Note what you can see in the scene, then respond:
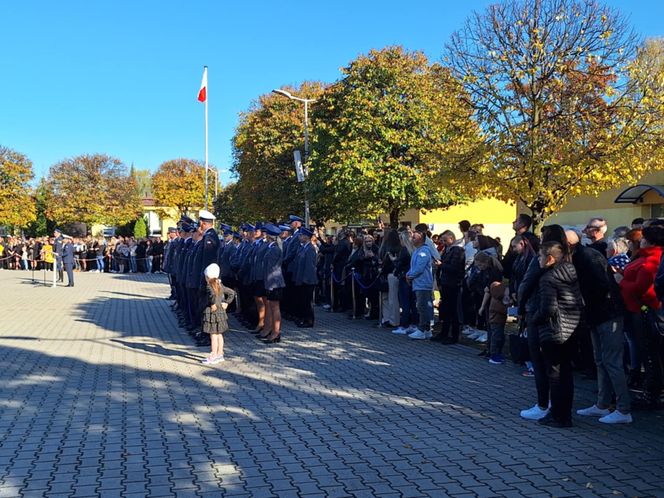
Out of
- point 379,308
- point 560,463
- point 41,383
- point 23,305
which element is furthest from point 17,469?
point 23,305

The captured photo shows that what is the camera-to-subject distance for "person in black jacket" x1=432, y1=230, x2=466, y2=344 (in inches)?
412

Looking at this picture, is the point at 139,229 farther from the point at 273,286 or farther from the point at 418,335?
the point at 418,335

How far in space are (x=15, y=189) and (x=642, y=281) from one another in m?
53.3

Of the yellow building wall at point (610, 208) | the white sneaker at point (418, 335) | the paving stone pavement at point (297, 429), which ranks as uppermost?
the yellow building wall at point (610, 208)

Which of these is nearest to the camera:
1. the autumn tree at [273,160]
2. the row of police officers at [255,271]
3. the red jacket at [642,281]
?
the red jacket at [642,281]

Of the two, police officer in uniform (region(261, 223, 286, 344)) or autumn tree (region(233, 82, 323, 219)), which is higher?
autumn tree (region(233, 82, 323, 219))

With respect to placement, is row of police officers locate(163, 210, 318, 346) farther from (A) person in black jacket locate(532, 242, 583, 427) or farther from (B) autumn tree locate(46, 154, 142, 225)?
(B) autumn tree locate(46, 154, 142, 225)

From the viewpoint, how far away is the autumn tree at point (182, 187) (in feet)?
236

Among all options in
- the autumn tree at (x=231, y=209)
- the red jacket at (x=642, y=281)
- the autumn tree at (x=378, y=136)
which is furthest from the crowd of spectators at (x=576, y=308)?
the autumn tree at (x=231, y=209)

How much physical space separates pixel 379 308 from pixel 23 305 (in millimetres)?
10507

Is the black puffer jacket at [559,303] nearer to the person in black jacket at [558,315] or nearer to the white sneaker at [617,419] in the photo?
the person in black jacket at [558,315]

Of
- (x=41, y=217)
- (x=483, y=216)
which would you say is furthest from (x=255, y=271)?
(x=41, y=217)

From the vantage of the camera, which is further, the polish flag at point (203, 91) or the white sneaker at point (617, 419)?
the polish flag at point (203, 91)

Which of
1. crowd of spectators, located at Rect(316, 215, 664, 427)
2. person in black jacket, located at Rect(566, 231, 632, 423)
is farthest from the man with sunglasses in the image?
person in black jacket, located at Rect(566, 231, 632, 423)
